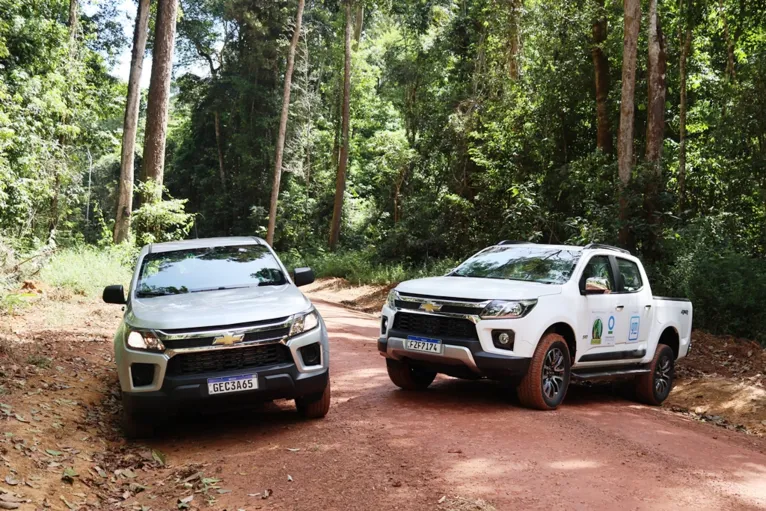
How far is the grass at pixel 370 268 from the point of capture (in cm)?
2545

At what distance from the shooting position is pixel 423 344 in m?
7.70

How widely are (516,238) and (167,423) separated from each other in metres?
15.6

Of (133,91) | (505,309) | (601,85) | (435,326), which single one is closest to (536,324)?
(505,309)

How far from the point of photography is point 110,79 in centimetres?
3550

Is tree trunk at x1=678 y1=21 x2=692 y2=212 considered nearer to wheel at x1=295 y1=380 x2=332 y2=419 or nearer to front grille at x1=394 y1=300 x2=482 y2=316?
front grille at x1=394 y1=300 x2=482 y2=316

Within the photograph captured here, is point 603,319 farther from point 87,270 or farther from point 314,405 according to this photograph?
point 87,270

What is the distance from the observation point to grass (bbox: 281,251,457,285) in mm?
25455

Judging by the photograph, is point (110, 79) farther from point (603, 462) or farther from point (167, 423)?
point (603, 462)

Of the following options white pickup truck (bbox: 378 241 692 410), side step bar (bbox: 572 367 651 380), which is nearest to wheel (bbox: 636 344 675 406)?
white pickup truck (bbox: 378 241 692 410)

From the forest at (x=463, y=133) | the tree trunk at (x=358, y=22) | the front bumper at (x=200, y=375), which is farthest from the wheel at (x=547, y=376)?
the tree trunk at (x=358, y=22)

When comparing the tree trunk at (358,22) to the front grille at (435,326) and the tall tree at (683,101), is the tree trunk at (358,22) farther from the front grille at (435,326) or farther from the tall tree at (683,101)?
the front grille at (435,326)

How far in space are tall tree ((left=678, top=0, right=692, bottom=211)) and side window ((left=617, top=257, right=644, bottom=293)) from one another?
900 cm

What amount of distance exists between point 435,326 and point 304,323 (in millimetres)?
1623

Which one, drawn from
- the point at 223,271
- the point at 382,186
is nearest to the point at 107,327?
the point at 223,271
